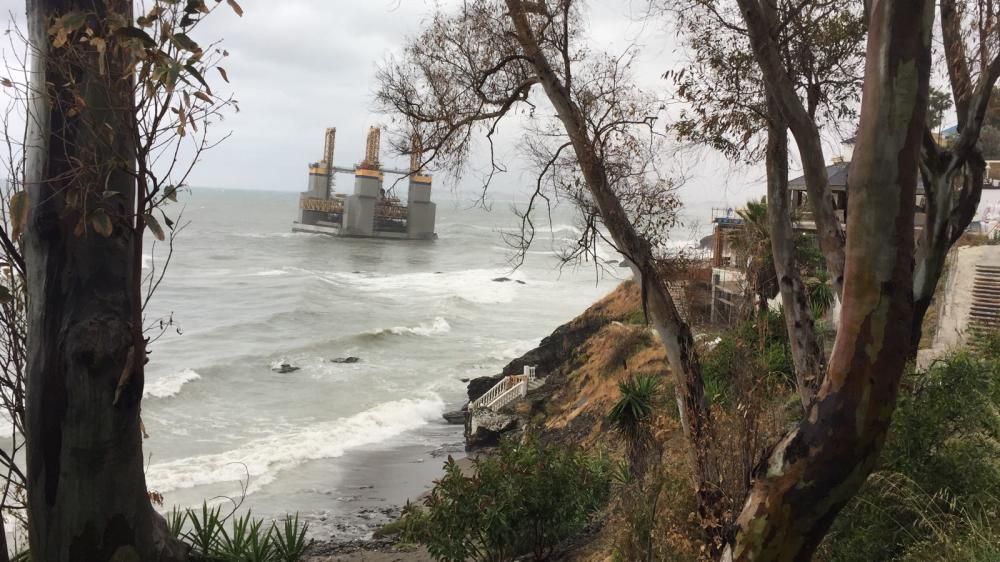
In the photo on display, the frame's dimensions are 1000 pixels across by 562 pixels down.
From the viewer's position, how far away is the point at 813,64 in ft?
26.2

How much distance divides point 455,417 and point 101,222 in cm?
1937

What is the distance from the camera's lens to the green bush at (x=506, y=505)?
23.0ft

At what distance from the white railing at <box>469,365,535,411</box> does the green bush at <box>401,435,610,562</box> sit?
11.6 meters

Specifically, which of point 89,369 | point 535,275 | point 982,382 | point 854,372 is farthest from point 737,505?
point 535,275

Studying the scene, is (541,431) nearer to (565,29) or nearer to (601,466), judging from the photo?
(601,466)

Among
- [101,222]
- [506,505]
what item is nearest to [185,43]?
[101,222]

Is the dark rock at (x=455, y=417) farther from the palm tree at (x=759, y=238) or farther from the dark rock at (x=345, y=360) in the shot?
the palm tree at (x=759, y=238)

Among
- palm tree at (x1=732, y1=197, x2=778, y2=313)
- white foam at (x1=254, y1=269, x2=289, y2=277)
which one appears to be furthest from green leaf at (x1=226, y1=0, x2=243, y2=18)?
white foam at (x1=254, y1=269, x2=289, y2=277)

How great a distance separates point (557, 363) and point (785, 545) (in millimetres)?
19543

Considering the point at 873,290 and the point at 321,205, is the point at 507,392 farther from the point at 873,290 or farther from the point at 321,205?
the point at 321,205

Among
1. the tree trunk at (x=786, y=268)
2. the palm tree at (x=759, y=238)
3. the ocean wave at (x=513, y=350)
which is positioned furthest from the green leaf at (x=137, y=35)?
the ocean wave at (x=513, y=350)

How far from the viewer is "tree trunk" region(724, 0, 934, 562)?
145 inches

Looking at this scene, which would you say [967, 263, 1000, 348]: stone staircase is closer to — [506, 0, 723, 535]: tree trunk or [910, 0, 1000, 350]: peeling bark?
[910, 0, 1000, 350]: peeling bark

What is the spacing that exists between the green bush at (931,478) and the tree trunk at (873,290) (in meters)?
1.48
